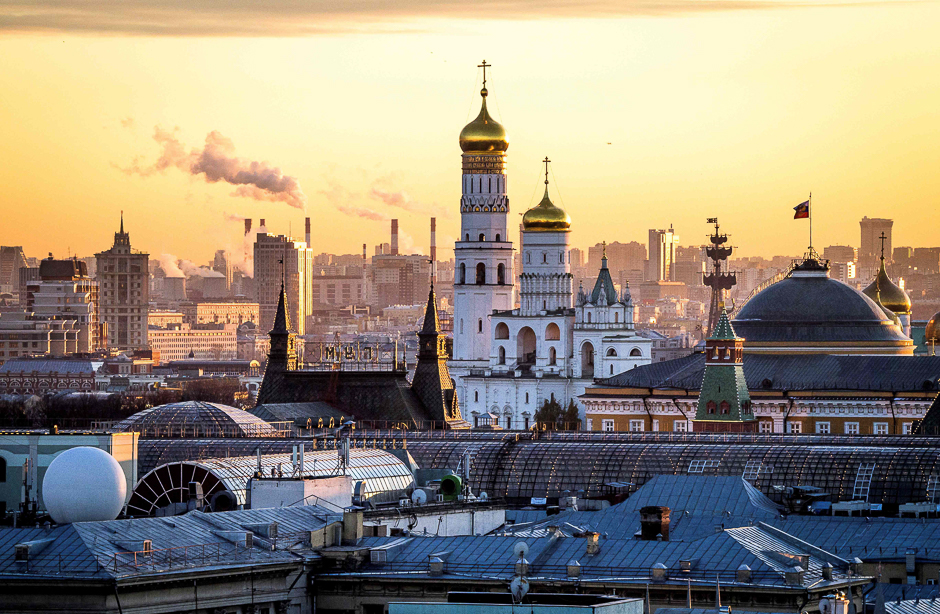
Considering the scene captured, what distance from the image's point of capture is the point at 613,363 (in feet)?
503

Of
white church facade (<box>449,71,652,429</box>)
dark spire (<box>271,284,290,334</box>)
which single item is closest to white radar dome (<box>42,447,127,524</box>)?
dark spire (<box>271,284,290,334</box>)

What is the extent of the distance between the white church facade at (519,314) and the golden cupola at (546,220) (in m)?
0.06

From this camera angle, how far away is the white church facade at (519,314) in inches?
6098

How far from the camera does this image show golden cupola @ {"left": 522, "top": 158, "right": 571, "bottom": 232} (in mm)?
165375

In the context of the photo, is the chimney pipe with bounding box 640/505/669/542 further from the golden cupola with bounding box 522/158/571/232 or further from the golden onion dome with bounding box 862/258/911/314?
the golden cupola with bounding box 522/158/571/232

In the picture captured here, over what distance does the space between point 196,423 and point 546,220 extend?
7648cm

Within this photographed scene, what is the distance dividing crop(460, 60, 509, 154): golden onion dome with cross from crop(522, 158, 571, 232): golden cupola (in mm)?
4227

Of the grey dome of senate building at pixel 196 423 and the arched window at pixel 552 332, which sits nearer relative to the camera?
the grey dome of senate building at pixel 196 423

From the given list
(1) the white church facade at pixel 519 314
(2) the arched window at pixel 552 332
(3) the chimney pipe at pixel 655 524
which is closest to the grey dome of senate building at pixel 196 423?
(3) the chimney pipe at pixel 655 524

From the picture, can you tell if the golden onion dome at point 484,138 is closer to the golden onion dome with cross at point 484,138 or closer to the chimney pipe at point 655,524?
the golden onion dome with cross at point 484,138

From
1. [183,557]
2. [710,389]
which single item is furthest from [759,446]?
[183,557]

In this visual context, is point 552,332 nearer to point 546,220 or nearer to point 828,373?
point 546,220

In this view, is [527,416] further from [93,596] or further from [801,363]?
[93,596]

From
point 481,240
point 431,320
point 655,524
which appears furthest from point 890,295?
point 655,524
